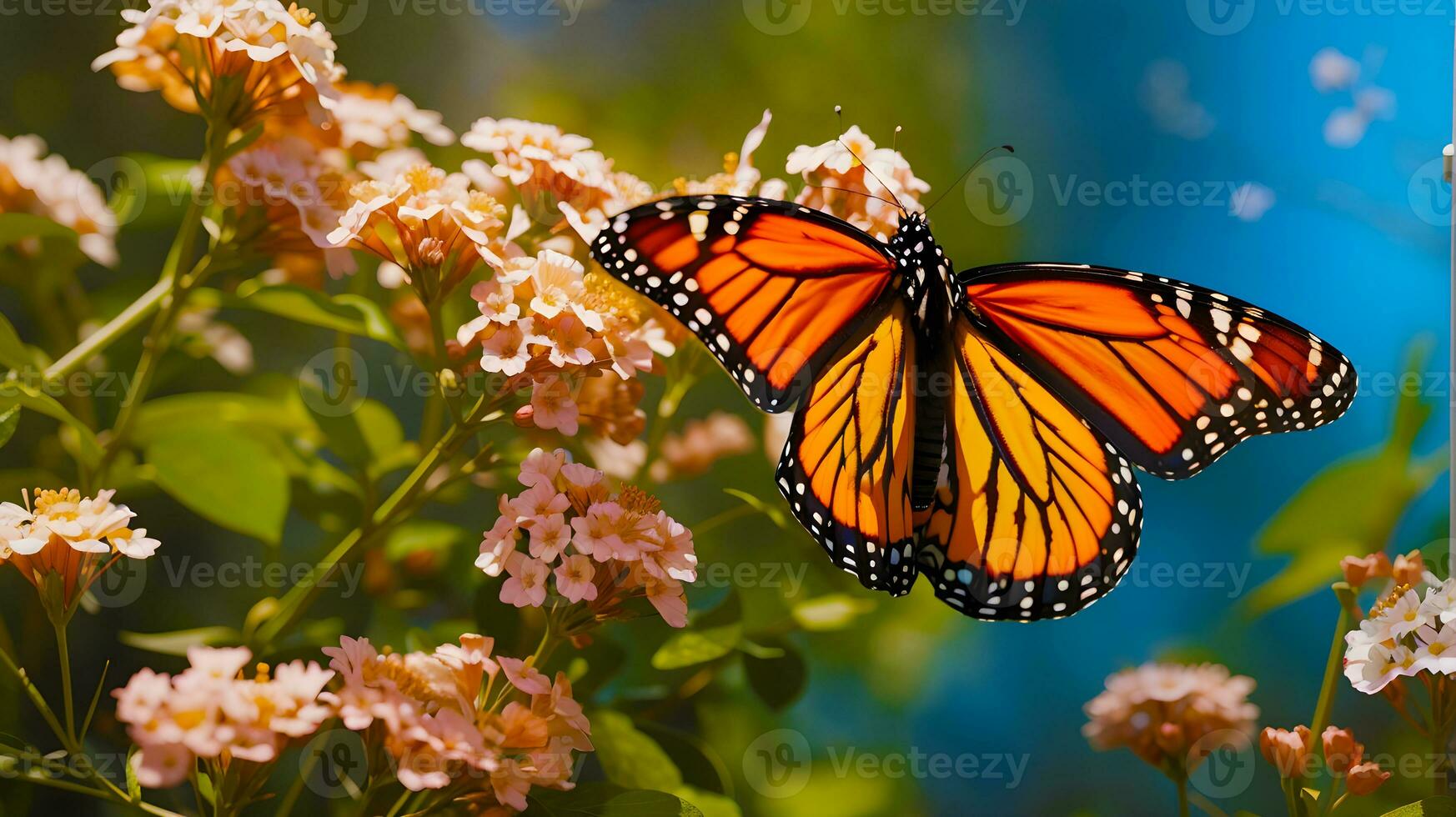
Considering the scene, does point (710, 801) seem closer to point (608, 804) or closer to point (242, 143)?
point (608, 804)

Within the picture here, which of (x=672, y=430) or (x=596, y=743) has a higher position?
(x=672, y=430)

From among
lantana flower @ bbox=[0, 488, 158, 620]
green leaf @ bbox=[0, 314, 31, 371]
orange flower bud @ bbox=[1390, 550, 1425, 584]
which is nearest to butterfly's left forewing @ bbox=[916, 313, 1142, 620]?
orange flower bud @ bbox=[1390, 550, 1425, 584]

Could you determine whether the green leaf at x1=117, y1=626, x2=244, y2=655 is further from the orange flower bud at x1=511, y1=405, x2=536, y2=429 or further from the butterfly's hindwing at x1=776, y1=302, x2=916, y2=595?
the butterfly's hindwing at x1=776, y1=302, x2=916, y2=595

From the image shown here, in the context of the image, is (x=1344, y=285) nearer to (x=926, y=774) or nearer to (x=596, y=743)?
(x=926, y=774)

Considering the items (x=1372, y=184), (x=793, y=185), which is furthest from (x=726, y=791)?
(x=1372, y=184)

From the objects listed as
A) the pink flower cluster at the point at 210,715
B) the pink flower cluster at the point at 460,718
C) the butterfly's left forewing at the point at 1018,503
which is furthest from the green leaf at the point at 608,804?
the butterfly's left forewing at the point at 1018,503

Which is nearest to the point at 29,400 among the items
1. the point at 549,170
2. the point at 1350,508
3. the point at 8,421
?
the point at 8,421

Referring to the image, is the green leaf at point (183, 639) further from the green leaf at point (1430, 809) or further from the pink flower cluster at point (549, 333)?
the green leaf at point (1430, 809)
